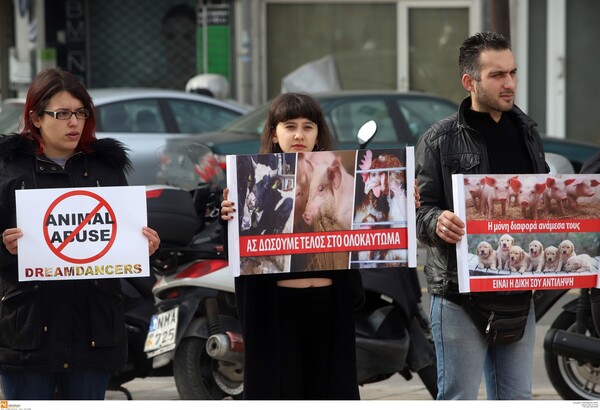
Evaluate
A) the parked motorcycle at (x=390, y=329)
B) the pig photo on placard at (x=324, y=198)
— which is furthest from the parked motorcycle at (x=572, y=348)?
the pig photo on placard at (x=324, y=198)

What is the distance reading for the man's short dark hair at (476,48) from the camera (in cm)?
462

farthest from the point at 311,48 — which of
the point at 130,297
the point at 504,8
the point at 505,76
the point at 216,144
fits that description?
the point at 505,76

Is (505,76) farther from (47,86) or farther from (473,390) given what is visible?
(47,86)

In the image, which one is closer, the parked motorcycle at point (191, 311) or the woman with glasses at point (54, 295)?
the woman with glasses at point (54, 295)

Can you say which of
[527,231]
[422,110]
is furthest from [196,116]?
[527,231]

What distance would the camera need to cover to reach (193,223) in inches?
246

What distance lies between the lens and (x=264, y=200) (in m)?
4.28

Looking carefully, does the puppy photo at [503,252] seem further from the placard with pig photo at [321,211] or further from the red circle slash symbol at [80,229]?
the red circle slash symbol at [80,229]

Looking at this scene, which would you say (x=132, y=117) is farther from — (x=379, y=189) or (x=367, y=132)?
(x=379, y=189)

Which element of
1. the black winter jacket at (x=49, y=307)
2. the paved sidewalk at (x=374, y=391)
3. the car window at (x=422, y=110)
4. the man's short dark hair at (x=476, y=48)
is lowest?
the paved sidewalk at (x=374, y=391)

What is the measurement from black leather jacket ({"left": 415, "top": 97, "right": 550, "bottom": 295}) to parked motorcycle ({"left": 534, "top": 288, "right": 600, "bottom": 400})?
1.37 m

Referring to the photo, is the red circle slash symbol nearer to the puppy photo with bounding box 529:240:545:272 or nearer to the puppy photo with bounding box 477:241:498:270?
the puppy photo with bounding box 477:241:498:270

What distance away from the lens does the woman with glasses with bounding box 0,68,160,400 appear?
4199 millimetres

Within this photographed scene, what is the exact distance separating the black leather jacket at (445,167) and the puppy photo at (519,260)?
212mm
